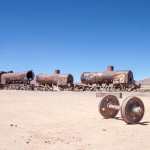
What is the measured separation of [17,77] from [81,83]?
12.0m

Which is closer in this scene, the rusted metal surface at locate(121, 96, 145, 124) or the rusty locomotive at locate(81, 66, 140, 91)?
the rusted metal surface at locate(121, 96, 145, 124)

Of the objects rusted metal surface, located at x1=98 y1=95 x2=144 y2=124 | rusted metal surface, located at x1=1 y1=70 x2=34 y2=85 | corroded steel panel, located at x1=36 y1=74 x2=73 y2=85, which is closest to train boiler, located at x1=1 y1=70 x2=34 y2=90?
rusted metal surface, located at x1=1 y1=70 x2=34 y2=85

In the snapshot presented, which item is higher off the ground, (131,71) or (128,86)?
(131,71)

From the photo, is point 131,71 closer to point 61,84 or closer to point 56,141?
point 61,84

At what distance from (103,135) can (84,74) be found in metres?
27.4

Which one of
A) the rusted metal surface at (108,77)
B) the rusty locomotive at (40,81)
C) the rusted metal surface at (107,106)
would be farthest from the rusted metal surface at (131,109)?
the rusty locomotive at (40,81)

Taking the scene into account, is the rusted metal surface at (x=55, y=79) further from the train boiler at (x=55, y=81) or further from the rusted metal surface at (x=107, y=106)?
the rusted metal surface at (x=107, y=106)

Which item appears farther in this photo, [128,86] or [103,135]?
[128,86]

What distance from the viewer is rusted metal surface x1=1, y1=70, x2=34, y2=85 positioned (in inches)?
1351

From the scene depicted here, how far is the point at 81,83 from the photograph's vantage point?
3225 centimetres

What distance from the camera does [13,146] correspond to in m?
3.72

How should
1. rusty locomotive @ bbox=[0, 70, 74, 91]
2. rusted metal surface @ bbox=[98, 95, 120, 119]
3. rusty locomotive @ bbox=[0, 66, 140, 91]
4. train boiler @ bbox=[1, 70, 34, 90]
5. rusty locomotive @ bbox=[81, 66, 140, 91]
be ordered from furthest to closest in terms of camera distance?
train boiler @ bbox=[1, 70, 34, 90] < rusty locomotive @ bbox=[0, 70, 74, 91] < rusty locomotive @ bbox=[0, 66, 140, 91] < rusty locomotive @ bbox=[81, 66, 140, 91] < rusted metal surface @ bbox=[98, 95, 120, 119]

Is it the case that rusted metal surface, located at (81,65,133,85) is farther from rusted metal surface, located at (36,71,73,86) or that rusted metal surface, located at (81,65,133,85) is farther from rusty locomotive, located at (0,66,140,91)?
rusted metal surface, located at (36,71,73,86)

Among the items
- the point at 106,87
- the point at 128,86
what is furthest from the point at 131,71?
the point at 106,87
